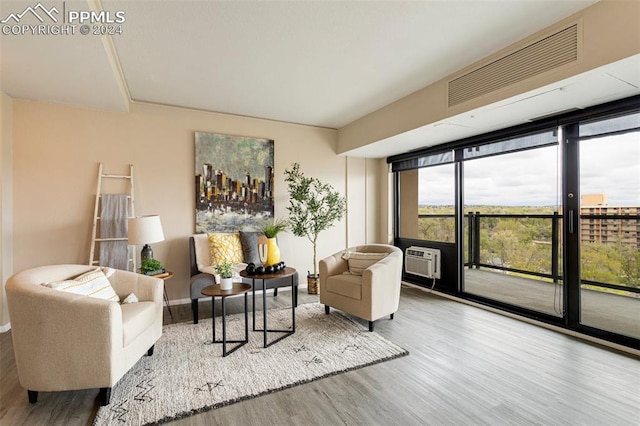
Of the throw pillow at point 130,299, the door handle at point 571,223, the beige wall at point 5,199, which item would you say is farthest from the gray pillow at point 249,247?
the door handle at point 571,223

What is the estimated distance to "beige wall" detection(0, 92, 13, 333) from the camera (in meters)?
3.30

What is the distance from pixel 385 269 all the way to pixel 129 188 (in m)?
3.45

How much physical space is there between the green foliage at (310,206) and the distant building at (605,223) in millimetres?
3127

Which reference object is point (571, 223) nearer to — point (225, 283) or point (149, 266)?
point (225, 283)

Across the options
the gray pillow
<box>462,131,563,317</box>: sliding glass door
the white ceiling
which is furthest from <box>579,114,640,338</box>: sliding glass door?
the gray pillow

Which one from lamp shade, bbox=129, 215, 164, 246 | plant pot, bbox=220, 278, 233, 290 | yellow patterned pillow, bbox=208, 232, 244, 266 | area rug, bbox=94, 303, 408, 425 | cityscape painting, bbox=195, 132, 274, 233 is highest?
cityscape painting, bbox=195, 132, 274, 233

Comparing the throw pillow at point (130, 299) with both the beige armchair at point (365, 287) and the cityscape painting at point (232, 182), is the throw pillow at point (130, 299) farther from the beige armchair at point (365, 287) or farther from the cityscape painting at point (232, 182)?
the beige armchair at point (365, 287)

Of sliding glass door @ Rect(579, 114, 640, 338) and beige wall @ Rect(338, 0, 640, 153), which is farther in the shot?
sliding glass door @ Rect(579, 114, 640, 338)

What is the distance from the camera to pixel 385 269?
134 inches

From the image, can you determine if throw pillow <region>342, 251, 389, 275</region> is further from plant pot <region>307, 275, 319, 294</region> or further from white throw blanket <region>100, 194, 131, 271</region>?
white throw blanket <region>100, 194, 131, 271</region>

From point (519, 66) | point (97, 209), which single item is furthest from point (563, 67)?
point (97, 209)

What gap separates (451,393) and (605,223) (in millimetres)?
2469

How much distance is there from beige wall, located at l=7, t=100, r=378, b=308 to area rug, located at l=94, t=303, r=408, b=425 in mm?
1639

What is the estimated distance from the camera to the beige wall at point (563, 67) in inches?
80.9
